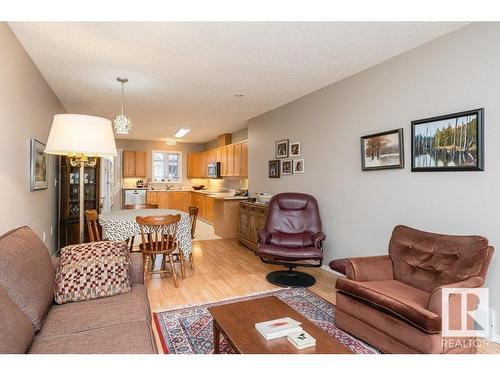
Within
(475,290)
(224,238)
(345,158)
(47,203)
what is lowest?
(224,238)

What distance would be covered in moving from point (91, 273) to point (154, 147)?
7879 mm

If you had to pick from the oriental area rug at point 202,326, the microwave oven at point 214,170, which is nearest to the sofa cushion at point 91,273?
the oriental area rug at point 202,326

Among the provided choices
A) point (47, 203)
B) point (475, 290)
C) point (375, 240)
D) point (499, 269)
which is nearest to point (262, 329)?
point (475, 290)

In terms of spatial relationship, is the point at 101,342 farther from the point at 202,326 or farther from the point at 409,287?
the point at 409,287

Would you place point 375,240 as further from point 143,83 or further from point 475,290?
point 143,83

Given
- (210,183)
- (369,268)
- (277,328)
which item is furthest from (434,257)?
(210,183)

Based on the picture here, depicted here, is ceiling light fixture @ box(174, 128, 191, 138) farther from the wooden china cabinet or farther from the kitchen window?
the wooden china cabinet

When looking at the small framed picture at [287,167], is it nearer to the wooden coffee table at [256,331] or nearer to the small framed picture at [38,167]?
the wooden coffee table at [256,331]

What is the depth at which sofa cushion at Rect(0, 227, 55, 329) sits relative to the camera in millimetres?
1495

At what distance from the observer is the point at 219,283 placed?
351 centimetres

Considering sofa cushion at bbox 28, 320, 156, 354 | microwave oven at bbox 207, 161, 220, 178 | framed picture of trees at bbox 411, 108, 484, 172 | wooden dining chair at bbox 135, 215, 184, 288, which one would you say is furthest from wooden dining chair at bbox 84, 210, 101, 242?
microwave oven at bbox 207, 161, 220, 178

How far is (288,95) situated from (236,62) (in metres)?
1.45

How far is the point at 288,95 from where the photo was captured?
14.5ft

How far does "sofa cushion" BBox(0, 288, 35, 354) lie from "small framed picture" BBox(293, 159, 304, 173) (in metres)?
3.73
